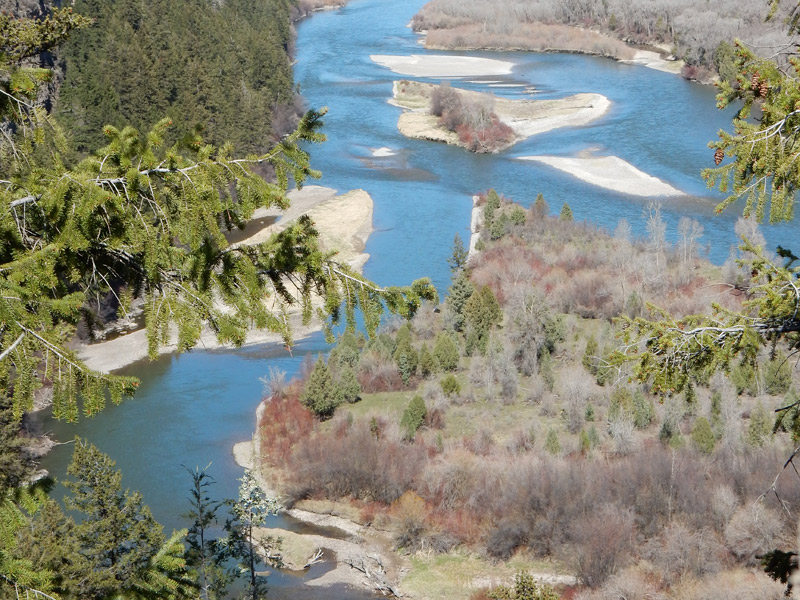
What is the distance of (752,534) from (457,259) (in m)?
22.0

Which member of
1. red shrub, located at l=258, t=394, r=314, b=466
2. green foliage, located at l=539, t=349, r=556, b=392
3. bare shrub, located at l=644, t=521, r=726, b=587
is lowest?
red shrub, located at l=258, t=394, r=314, b=466

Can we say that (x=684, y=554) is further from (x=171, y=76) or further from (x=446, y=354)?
(x=171, y=76)

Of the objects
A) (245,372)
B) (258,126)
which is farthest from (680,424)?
(258,126)

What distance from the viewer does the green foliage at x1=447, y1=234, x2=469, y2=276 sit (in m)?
41.7

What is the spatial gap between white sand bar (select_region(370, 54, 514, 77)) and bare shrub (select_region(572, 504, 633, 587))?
6489 cm

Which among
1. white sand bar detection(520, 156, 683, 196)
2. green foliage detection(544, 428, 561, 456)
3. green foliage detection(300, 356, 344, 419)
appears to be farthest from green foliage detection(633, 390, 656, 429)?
white sand bar detection(520, 156, 683, 196)

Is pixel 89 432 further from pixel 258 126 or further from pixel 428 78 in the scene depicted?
pixel 428 78

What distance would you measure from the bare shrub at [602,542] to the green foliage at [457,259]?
62.2 ft

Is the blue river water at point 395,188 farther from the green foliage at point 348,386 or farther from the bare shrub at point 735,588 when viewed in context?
the bare shrub at point 735,588

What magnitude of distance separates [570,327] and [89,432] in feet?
60.2

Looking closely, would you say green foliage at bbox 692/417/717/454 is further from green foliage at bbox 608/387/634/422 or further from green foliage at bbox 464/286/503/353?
green foliage at bbox 464/286/503/353

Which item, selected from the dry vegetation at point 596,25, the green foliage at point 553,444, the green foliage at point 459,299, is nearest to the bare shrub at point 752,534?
the green foliage at point 553,444

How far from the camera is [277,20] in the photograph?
304 feet

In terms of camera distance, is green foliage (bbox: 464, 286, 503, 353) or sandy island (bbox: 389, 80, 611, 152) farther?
sandy island (bbox: 389, 80, 611, 152)
